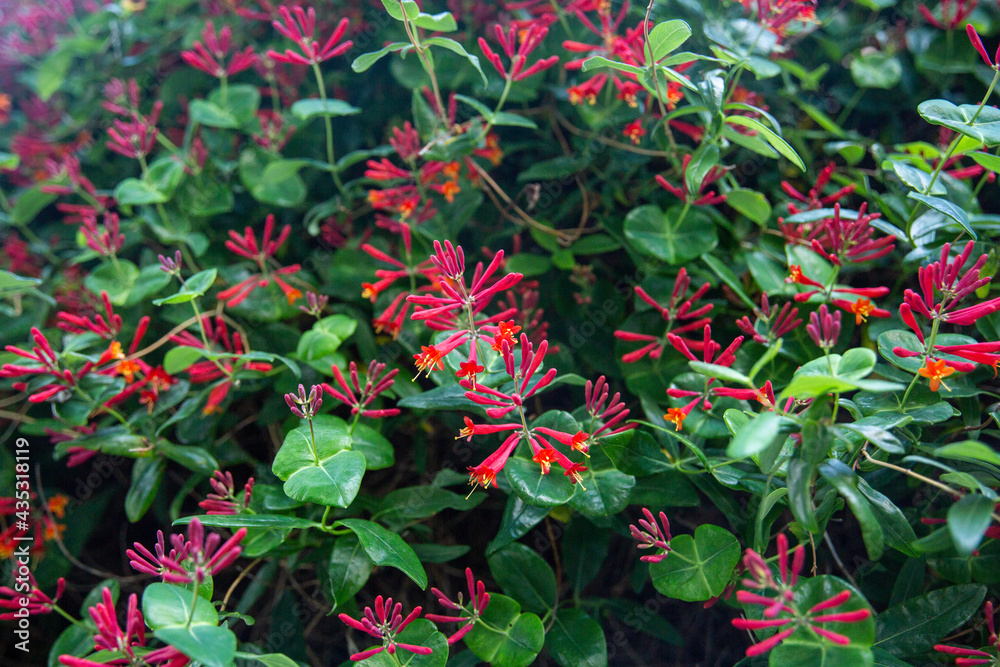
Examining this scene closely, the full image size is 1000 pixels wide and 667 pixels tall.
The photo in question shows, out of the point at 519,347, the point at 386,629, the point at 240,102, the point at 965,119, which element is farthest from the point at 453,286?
the point at 240,102

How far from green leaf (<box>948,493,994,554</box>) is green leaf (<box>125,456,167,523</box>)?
1278mm

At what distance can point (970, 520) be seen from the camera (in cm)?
69

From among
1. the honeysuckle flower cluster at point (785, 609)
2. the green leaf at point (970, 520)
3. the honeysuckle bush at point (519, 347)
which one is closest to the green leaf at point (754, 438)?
the honeysuckle bush at point (519, 347)

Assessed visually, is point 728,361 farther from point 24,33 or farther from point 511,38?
point 24,33

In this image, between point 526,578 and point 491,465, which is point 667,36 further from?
point 526,578

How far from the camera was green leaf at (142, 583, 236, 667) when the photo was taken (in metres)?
0.68

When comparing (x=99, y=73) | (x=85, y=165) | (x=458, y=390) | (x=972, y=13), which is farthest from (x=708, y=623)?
(x=99, y=73)

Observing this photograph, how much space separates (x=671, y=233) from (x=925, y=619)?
0.77 metres

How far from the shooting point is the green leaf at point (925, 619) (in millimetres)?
913

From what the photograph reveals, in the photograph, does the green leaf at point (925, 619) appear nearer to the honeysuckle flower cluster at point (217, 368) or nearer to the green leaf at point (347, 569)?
the green leaf at point (347, 569)

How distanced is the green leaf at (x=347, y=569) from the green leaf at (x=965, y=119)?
1.13 metres

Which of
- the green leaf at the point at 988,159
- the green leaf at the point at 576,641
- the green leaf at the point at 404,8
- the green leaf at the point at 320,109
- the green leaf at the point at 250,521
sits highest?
the green leaf at the point at 404,8

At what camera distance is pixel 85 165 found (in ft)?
6.00

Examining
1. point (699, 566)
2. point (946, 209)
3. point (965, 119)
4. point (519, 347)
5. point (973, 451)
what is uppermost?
point (965, 119)
